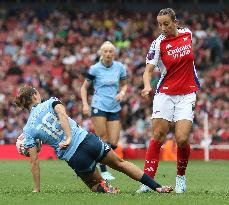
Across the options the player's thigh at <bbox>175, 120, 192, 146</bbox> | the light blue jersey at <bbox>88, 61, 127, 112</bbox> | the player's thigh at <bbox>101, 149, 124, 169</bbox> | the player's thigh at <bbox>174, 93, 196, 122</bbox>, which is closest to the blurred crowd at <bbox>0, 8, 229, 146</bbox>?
the light blue jersey at <bbox>88, 61, 127, 112</bbox>

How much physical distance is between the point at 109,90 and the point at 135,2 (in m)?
20.4

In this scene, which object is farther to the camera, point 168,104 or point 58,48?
point 58,48

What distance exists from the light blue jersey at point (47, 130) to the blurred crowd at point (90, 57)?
14.3 meters

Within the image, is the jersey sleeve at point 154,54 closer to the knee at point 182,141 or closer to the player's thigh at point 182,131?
the player's thigh at point 182,131

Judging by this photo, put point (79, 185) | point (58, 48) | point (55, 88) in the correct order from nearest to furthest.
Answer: point (79, 185) → point (55, 88) → point (58, 48)

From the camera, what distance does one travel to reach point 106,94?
16.8m

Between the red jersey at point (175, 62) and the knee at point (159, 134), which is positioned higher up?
the red jersey at point (175, 62)

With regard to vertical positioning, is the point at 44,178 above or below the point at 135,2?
below

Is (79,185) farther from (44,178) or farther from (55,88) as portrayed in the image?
(55,88)

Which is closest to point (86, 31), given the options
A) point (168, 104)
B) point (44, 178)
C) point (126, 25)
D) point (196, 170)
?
point (126, 25)

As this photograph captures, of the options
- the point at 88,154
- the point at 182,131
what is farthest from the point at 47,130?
the point at 182,131

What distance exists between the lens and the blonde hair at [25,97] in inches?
448

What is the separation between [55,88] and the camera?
29938 mm

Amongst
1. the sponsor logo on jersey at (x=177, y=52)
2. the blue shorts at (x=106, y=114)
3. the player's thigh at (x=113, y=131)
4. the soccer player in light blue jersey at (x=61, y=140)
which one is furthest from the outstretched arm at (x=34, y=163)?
the blue shorts at (x=106, y=114)
